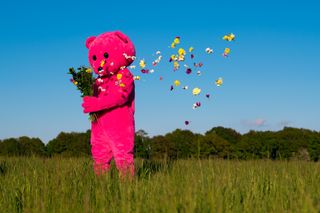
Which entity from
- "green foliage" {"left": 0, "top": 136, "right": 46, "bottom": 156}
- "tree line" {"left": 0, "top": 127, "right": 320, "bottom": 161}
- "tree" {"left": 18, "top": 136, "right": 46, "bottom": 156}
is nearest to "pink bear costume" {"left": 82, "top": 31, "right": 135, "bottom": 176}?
"tree line" {"left": 0, "top": 127, "right": 320, "bottom": 161}

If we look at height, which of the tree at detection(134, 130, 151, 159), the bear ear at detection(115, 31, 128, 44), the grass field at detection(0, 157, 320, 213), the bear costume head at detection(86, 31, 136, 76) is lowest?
the grass field at detection(0, 157, 320, 213)

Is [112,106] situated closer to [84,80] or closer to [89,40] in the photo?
[84,80]

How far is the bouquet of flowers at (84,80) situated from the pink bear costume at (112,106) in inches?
4.8

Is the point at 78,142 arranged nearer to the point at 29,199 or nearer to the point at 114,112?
the point at 114,112

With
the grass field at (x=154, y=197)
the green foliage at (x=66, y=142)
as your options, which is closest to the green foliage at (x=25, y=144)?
the green foliage at (x=66, y=142)

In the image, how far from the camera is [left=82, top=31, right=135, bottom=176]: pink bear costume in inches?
241

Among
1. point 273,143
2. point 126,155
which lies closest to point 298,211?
point 126,155

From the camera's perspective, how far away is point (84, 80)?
20.3 feet

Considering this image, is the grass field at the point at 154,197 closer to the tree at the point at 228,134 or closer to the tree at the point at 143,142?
the tree at the point at 143,142

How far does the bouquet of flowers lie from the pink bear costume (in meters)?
0.12

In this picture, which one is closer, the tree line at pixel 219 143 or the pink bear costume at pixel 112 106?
the pink bear costume at pixel 112 106

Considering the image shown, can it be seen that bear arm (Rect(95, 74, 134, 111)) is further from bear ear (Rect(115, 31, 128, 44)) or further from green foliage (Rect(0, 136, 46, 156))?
green foliage (Rect(0, 136, 46, 156))

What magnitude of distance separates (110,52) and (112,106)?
940mm

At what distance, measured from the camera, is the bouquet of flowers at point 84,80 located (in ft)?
20.3
